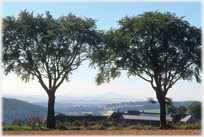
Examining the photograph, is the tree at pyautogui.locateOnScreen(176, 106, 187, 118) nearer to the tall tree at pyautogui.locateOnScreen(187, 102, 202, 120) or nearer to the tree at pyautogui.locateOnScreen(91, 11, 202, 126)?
the tall tree at pyautogui.locateOnScreen(187, 102, 202, 120)

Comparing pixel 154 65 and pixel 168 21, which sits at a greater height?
pixel 168 21

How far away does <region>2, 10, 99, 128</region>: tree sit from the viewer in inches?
1165

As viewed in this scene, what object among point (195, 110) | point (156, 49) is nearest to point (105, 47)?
point (156, 49)

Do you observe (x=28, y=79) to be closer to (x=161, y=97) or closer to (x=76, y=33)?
(x=76, y=33)

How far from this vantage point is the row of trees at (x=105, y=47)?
3002 centimetres

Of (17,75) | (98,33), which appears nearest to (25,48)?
(17,75)

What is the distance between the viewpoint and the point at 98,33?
33938 mm

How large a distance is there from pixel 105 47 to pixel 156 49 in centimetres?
771

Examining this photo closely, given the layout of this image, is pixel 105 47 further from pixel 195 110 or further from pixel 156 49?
pixel 195 110

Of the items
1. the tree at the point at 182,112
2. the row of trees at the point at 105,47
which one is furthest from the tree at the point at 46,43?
the tree at the point at 182,112

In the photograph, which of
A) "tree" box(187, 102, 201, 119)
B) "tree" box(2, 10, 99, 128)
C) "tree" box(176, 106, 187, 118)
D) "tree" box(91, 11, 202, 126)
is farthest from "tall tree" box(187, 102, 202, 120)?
"tree" box(2, 10, 99, 128)

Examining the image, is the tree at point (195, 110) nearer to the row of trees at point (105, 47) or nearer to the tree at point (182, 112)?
the tree at point (182, 112)

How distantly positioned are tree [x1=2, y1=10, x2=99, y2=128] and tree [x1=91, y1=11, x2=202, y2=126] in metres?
3.98

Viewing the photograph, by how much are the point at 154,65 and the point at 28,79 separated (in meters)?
19.6
